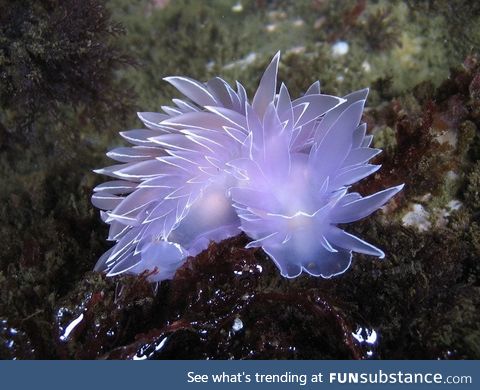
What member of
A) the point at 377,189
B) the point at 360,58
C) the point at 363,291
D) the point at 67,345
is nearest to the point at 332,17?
the point at 360,58

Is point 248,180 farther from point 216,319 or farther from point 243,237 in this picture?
point 216,319

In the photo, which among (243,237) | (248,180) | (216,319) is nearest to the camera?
(248,180)

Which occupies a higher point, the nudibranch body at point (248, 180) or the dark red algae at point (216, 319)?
the nudibranch body at point (248, 180)

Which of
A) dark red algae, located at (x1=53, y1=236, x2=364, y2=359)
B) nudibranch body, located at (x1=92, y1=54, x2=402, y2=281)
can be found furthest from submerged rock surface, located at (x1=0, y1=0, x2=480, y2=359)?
nudibranch body, located at (x1=92, y1=54, x2=402, y2=281)

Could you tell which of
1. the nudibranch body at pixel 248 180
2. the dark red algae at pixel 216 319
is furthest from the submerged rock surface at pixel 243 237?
the nudibranch body at pixel 248 180

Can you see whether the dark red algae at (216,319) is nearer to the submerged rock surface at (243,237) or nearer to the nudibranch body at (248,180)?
the submerged rock surface at (243,237)

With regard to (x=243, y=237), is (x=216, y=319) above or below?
below

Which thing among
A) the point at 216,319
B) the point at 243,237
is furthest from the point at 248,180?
the point at 216,319
